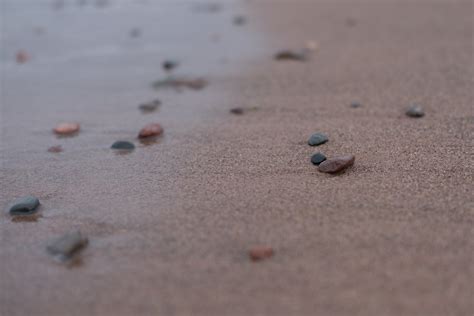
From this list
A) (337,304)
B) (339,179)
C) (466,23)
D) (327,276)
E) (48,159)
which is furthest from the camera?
(466,23)

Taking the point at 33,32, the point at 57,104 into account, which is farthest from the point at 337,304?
the point at 33,32

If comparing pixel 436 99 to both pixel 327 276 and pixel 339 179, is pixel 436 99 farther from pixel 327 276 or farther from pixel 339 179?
pixel 327 276

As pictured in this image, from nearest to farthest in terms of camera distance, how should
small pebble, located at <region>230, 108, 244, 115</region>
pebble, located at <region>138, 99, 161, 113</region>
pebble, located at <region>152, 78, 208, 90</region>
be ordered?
1. small pebble, located at <region>230, 108, 244, 115</region>
2. pebble, located at <region>138, 99, 161, 113</region>
3. pebble, located at <region>152, 78, 208, 90</region>

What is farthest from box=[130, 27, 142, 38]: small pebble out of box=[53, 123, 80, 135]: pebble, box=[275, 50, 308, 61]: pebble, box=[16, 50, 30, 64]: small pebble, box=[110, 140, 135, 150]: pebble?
box=[110, 140, 135, 150]: pebble

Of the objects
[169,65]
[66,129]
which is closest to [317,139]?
[66,129]

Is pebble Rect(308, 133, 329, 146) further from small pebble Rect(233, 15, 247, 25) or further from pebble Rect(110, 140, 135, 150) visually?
small pebble Rect(233, 15, 247, 25)

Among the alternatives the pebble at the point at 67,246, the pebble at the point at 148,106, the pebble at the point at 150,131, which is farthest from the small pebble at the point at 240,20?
the pebble at the point at 67,246
